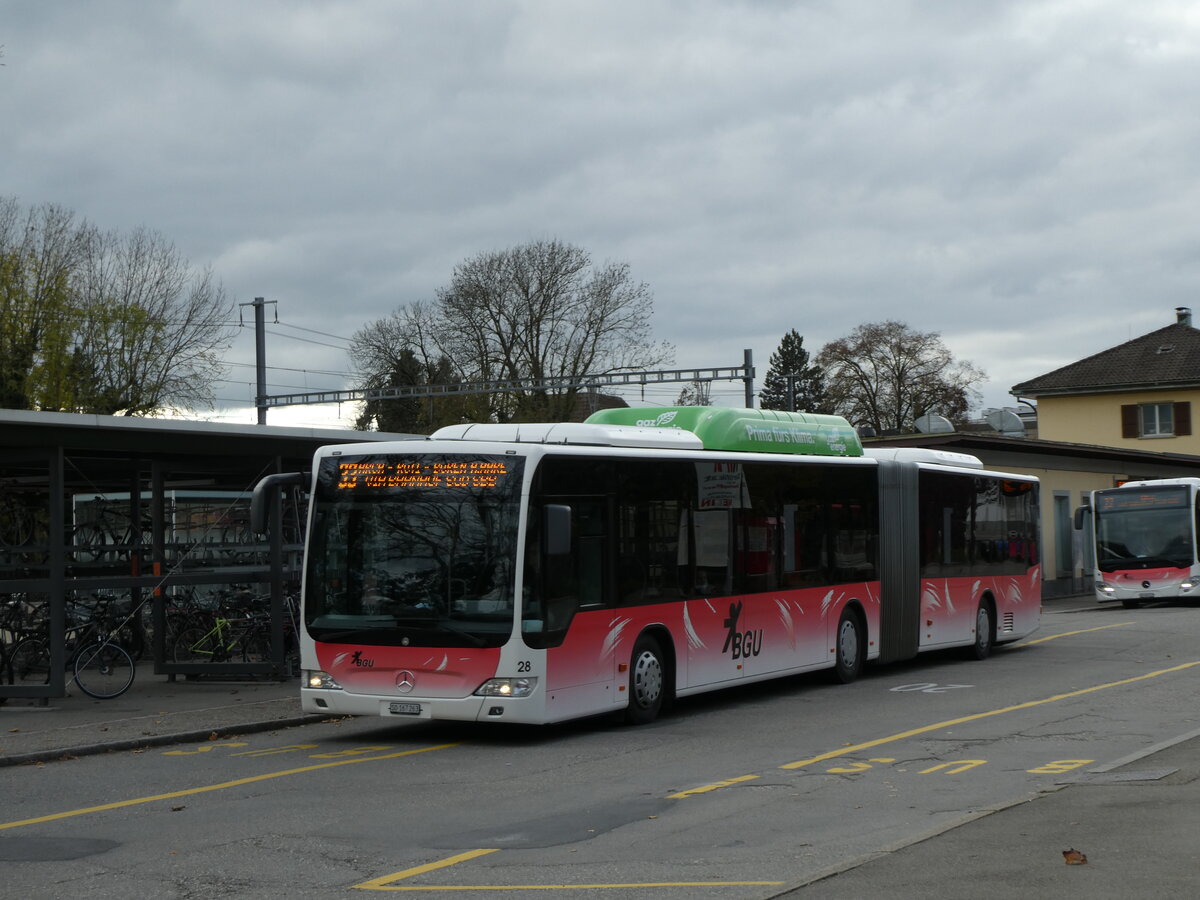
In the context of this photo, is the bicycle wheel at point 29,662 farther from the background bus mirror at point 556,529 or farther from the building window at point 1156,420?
the building window at point 1156,420

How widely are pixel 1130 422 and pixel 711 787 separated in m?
62.5

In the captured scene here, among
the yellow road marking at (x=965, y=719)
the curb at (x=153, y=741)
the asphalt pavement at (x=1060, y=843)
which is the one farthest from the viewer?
the curb at (x=153, y=741)

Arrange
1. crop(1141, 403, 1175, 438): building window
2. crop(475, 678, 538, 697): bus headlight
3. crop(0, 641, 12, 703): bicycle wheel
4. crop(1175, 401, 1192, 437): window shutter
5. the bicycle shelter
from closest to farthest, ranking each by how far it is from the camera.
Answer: crop(475, 678, 538, 697): bus headlight, the bicycle shelter, crop(0, 641, 12, 703): bicycle wheel, crop(1175, 401, 1192, 437): window shutter, crop(1141, 403, 1175, 438): building window

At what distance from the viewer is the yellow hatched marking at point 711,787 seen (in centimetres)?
1037

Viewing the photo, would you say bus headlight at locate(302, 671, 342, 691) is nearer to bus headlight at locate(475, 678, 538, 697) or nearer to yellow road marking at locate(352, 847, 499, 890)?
bus headlight at locate(475, 678, 538, 697)

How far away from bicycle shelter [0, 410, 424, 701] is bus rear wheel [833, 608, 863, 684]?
19.5ft

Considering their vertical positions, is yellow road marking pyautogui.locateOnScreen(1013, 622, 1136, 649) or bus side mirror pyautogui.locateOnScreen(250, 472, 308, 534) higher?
bus side mirror pyautogui.locateOnScreen(250, 472, 308, 534)

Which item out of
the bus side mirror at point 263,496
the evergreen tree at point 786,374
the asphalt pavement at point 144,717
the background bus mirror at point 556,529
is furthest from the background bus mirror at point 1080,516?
the evergreen tree at point 786,374

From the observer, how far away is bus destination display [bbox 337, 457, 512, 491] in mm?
13422

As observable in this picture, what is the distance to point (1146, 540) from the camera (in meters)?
38.5

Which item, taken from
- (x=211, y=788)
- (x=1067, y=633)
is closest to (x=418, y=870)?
(x=211, y=788)

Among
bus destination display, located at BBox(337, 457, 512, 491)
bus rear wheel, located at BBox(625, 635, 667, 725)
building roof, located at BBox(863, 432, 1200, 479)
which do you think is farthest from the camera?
building roof, located at BBox(863, 432, 1200, 479)

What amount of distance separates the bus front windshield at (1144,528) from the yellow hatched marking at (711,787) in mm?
29887

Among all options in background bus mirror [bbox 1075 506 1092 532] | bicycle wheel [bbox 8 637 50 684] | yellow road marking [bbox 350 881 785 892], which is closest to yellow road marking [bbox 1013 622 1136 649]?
background bus mirror [bbox 1075 506 1092 532]
